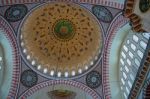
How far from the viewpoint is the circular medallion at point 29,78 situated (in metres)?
15.6

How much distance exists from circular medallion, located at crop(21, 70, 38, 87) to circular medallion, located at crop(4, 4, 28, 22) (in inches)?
123

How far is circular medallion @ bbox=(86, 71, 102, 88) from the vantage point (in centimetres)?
1582

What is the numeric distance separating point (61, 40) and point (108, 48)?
3.55m

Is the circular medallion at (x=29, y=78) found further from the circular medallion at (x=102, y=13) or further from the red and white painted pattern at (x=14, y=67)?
the circular medallion at (x=102, y=13)

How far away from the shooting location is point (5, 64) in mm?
15297

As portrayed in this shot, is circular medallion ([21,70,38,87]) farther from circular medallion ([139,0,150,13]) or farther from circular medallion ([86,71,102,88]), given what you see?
circular medallion ([139,0,150,13])

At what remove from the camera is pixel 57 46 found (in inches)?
685

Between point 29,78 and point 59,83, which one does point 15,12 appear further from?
point 59,83

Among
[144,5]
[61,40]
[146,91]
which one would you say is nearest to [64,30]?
[61,40]

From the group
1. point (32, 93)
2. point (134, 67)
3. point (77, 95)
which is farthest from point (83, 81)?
point (134, 67)

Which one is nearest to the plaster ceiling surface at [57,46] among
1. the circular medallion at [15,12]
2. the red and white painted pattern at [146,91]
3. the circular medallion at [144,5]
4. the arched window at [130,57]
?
the circular medallion at [15,12]

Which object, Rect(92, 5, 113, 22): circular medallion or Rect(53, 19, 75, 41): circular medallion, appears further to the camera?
Rect(53, 19, 75, 41): circular medallion

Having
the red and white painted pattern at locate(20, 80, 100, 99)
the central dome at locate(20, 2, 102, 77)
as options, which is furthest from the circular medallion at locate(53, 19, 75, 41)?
the red and white painted pattern at locate(20, 80, 100, 99)

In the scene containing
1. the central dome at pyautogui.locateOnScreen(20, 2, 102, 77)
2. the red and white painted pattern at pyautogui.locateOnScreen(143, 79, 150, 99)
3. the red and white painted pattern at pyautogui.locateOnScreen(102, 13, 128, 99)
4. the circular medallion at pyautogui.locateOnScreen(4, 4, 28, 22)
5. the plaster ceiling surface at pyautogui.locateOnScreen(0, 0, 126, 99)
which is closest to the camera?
the red and white painted pattern at pyautogui.locateOnScreen(143, 79, 150, 99)
